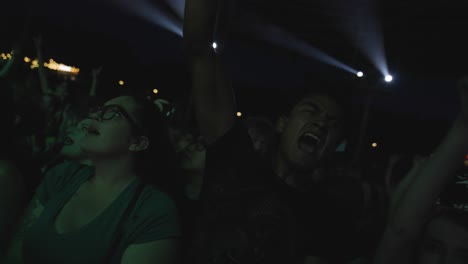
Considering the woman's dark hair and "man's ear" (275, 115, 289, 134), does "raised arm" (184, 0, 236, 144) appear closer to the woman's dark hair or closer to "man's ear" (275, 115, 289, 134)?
"man's ear" (275, 115, 289, 134)

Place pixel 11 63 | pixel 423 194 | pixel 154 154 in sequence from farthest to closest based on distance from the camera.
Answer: pixel 11 63
pixel 154 154
pixel 423 194

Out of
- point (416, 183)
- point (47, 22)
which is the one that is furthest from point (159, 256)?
point (47, 22)

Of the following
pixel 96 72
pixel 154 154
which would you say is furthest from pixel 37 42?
pixel 154 154

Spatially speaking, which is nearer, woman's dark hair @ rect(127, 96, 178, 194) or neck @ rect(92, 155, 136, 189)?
neck @ rect(92, 155, 136, 189)

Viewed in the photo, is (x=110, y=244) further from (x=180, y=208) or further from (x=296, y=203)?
(x=296, y=203)

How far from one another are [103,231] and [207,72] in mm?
1041

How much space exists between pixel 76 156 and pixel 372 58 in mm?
12563

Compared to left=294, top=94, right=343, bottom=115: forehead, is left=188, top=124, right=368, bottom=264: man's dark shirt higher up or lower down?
lower down

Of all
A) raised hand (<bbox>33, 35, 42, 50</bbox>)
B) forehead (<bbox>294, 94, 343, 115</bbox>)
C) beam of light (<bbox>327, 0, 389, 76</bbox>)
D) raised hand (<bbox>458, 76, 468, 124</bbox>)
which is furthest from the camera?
beam of light (<bbox>327, 0, 389, 76</bbox>)

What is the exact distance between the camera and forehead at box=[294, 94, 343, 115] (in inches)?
89.7

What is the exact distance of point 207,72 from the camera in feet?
5.62

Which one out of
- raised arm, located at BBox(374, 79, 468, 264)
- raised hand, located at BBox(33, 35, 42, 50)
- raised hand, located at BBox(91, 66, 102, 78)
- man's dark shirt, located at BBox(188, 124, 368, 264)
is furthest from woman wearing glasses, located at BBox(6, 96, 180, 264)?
raised hand, located at BBox(91, 66, 102, 78)

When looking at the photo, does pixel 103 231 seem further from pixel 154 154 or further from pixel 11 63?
pixel 11 63

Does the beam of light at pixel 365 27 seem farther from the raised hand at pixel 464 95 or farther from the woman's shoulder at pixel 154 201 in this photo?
the woman's shoulder at pixel 154 201
